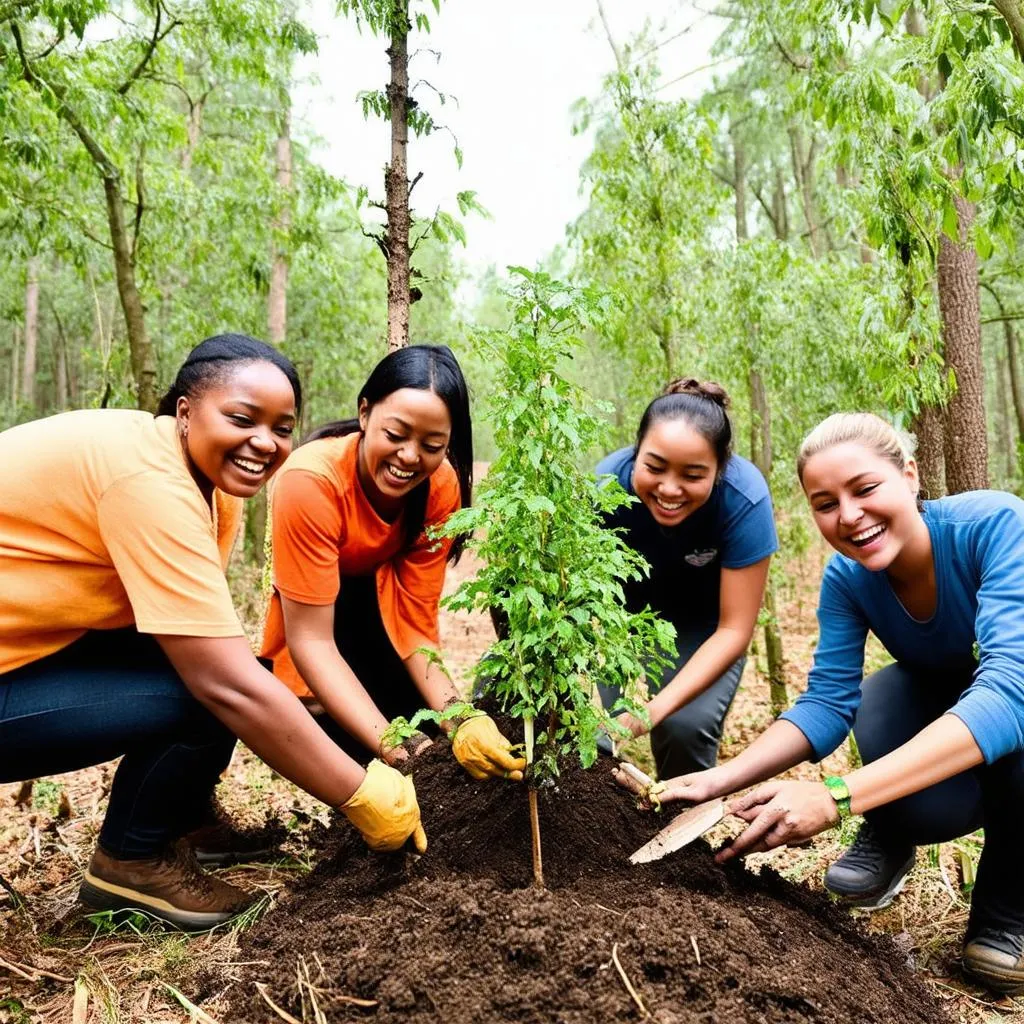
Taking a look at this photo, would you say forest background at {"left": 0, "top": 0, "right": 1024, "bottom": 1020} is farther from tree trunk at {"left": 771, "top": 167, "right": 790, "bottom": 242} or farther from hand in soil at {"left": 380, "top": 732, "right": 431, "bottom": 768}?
tree trunk at {"left": 771, "top": 167, "right": 790, "bottom": 242}

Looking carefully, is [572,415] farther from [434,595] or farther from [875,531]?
[434,595]

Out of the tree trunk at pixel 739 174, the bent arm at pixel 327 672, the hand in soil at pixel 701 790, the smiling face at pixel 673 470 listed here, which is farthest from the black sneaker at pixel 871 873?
the tree trunk at pixel 739 174

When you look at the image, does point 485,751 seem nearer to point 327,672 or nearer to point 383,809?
point 383,809

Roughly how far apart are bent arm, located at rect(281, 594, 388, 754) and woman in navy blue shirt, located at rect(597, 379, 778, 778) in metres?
0.91

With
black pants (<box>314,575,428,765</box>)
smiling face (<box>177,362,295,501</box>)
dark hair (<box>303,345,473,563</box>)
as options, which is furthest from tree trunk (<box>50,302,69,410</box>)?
smiling face (<box>177,362,295,501</box>)

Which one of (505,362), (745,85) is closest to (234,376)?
(505,362)

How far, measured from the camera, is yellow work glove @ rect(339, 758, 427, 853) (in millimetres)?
2223

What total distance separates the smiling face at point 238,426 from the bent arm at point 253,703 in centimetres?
46

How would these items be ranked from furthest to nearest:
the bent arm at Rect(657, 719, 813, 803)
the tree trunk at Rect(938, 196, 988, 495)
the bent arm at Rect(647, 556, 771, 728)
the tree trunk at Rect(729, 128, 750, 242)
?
the tree trunk at Rect(729, 128, 750, 242), the tree trunk at Rect(938, 196, 988, 495), the bent arm at Rect(647, 556, 771, 728), the bent arm at Rect(657, 719, 813, 803)

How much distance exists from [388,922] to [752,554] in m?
1.89

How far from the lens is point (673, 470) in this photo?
117 inches

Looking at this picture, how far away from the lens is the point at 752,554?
10.3 feet

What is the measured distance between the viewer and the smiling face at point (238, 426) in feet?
7.22

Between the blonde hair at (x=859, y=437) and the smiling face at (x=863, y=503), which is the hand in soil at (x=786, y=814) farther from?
the blonde hair at (x=859, y=437)
